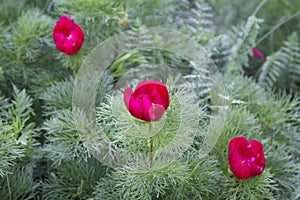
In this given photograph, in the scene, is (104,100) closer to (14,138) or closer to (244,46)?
(14,138)

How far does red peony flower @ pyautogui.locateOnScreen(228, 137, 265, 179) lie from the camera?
103cm

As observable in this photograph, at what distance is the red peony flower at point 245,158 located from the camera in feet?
3.37

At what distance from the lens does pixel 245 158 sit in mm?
1040

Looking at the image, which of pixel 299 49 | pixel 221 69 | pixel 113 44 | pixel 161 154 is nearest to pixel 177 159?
pixel 161 154

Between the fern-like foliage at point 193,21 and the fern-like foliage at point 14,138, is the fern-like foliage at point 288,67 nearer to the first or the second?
the fern-like foliage at point 193,21

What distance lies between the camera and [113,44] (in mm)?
1534

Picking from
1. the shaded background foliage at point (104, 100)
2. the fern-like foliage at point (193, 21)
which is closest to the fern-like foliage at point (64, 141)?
the shaded background foliage at point (104, 100)

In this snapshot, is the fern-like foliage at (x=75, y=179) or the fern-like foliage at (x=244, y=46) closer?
the fern-like foliage at (x=75, y=179)

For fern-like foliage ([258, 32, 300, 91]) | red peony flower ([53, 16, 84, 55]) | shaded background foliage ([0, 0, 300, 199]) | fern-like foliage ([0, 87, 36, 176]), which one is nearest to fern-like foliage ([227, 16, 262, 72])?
shaded background foliage ([0, 0, 300, 199])

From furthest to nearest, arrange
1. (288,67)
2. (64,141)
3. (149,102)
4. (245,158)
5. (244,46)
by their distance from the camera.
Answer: (288,67)
(244,46)
(64,141)
(245,158)
(149,102)

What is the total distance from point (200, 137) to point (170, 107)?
176 millimetres

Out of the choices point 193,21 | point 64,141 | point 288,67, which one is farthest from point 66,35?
point 288,67

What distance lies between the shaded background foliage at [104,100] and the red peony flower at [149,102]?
148 millimetres

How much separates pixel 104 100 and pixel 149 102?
15.3 inches
